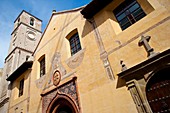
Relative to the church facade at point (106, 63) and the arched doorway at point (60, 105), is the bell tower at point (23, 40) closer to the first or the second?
the church facade at point (106, 63)

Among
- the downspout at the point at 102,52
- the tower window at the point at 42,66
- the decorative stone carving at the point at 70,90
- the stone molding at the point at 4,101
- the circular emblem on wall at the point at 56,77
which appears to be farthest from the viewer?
the stone molding at the point at 4,101

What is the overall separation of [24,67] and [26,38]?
9.51 meters

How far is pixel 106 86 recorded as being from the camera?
4.75m

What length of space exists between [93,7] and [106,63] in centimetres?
289

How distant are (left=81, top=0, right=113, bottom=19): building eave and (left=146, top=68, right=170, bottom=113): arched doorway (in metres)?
3.91

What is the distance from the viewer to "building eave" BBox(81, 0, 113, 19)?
6.07 metres

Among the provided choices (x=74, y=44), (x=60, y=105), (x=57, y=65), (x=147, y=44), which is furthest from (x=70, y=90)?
(x=147, y=44)

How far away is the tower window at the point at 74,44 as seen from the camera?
23.0ft

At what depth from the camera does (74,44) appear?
732 cm

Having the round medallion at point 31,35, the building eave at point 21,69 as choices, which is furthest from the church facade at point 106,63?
the round medallion at point 31,35

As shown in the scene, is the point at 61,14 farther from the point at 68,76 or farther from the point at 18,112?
the point at 18,112

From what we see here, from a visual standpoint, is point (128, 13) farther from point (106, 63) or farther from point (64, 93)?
point (64, 93)

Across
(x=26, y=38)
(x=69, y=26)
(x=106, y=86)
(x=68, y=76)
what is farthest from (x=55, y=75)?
(x=26, y=38)

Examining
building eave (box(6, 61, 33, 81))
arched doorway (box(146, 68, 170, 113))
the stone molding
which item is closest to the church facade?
arched doorway (box(146, 68, 170, 113))
